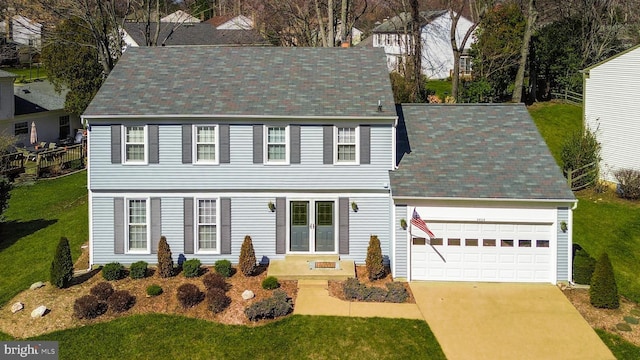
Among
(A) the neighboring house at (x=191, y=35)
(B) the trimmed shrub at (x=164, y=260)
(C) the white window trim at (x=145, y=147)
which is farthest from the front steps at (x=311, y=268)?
(A) the neighboring house at (x=191, y=35)

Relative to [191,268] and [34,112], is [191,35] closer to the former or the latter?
[34,112]

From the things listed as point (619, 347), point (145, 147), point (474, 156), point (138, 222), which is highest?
point (145, 147)

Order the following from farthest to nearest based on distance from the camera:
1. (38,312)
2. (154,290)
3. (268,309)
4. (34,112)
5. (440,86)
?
(440,86) → (34,112) → (154,290) → (38,312) → (268,309)

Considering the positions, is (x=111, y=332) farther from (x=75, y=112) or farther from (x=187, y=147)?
(x=75, y=112)

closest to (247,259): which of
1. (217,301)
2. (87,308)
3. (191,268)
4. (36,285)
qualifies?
(191,268)

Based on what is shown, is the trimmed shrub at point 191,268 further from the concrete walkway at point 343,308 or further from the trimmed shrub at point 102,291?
the concrete walkway at point 343,308

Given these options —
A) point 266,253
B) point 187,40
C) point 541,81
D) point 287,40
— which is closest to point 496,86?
point 541,81
